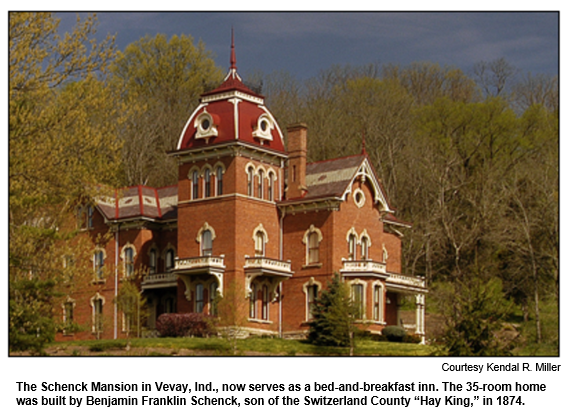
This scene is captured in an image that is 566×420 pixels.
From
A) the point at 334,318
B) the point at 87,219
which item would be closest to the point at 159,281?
the point at 87,219

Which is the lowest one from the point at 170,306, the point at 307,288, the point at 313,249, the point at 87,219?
the point at 170,306

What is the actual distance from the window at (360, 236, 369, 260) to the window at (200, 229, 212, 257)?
7.28 metres

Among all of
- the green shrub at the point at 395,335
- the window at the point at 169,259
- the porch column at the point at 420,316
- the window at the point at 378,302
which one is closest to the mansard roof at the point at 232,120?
the window at the point at 169,259

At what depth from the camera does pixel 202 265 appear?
51188 millimetres

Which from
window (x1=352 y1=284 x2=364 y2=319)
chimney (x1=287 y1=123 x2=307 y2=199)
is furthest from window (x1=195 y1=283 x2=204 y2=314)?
window (x1=352 y1=284 x2=364 y2=319)

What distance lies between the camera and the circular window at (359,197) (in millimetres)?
53938

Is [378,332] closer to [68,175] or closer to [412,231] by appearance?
[412,231]

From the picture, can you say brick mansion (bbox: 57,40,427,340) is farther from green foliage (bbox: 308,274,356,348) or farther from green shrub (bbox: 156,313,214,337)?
green foliage (bbox: 308,274,356,348)

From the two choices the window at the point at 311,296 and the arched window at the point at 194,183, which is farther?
the arched window at the point at 194,183

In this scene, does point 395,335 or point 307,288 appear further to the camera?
point 307,288

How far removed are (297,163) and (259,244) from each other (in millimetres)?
4478

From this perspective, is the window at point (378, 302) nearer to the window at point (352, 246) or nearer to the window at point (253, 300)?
the window at point (352, 246)

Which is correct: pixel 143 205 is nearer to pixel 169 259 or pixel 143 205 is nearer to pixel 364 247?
pixel 169 259

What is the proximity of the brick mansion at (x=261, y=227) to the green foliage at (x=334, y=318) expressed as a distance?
5.63 ft
